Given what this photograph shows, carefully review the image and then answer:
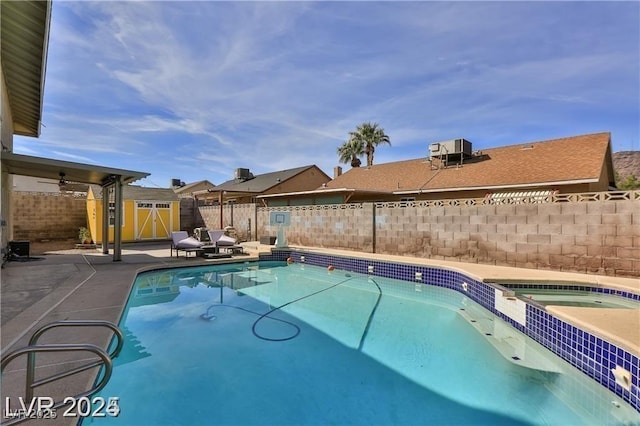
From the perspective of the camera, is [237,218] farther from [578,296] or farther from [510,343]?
[578,296]

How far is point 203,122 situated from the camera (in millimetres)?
17875

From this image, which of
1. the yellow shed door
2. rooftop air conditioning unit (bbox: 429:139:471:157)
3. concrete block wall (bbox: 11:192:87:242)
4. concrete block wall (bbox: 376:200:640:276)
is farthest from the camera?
rooftop air conditioning unit (bbox: 429:139:471:157)

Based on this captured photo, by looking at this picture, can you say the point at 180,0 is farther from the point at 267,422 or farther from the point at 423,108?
the point at 423,108

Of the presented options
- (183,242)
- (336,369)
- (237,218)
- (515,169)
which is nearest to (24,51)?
(183,242)

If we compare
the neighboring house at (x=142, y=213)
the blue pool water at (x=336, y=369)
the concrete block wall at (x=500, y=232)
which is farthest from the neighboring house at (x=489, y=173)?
the blue pool water at (x=336, y=369)

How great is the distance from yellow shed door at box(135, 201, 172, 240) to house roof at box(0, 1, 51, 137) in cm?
649

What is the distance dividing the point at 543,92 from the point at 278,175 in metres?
19.4

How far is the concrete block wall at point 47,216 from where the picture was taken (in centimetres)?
1516

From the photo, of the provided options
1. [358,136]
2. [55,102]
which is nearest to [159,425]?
[55,102]

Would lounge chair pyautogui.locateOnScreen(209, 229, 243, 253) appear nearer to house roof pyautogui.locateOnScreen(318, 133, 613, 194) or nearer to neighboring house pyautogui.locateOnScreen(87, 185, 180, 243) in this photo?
neighboring house pyautogui.locateOnScreen(87, 185, 180, 243)

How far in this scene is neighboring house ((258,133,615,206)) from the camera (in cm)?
1222

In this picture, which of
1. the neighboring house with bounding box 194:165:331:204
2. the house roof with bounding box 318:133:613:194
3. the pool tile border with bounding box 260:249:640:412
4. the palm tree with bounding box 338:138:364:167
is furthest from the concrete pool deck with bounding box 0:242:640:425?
the palm tree with bounding box 338:138:364:167

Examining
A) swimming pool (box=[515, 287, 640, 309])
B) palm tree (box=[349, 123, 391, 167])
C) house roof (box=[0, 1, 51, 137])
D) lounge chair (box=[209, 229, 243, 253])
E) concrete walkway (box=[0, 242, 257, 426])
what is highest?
palm tree (box=[349, 123, 391, 167])

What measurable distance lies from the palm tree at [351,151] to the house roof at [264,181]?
371 centimetres
